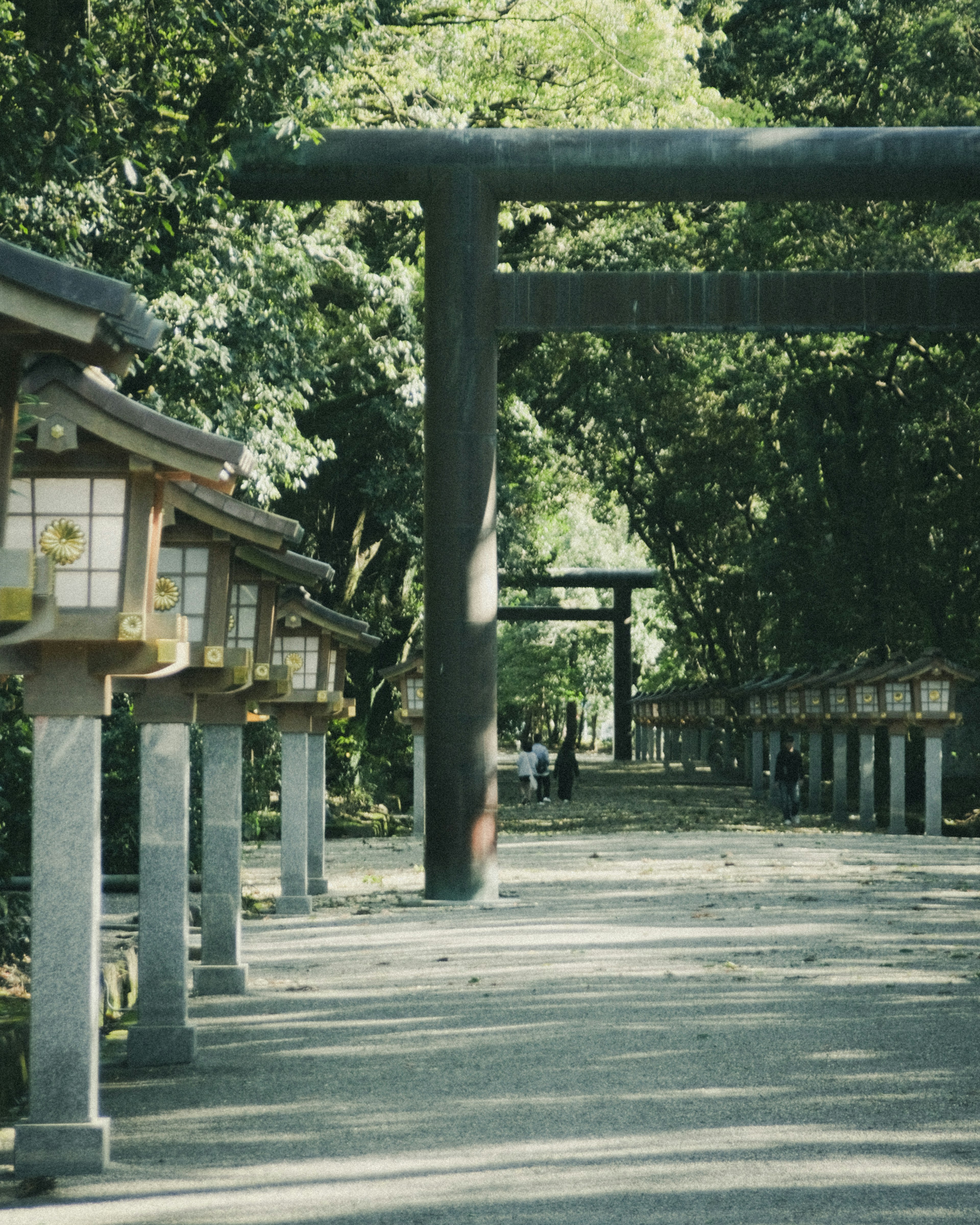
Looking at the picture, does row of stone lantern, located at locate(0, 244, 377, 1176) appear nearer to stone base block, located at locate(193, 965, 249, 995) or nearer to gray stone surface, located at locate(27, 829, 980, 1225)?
gray stone surface, located at locate(27, 829, 980, 1225)

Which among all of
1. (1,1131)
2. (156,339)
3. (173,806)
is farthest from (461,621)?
(156,339)

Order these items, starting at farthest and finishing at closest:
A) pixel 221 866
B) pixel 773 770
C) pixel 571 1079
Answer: pixel 773 770 → pixel 221 866 → pixel 571 1079

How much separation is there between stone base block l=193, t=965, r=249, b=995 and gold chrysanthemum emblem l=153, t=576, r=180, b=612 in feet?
11.4

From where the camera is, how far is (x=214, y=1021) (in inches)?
378

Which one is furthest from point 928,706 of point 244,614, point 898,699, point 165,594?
point 165,594

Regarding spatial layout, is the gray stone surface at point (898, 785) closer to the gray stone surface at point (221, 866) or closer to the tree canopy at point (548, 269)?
the tree canopy at point (548, 269)

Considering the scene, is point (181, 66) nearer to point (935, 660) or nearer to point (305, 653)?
point (305, 653)

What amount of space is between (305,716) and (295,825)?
39.4 inches

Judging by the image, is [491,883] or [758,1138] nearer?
[758,1138]

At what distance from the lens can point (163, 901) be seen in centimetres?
831

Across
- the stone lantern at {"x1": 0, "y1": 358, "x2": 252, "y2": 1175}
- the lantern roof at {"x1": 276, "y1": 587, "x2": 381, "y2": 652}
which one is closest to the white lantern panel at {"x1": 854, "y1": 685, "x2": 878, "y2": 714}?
the lantern roof at {"x1": 276, "y1": 587, "x2": 381, "y2": 652}

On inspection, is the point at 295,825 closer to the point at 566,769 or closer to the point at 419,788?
the point at 419,788

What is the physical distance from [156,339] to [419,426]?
19.3 meters

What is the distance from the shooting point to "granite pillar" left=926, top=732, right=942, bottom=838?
24.8 meters
